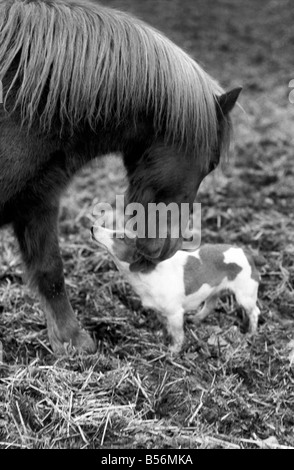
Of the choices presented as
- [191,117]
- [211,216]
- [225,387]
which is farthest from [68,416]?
[211,216]

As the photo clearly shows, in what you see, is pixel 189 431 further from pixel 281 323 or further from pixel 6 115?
pixel 6 115

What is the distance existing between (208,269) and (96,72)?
3.78 feet

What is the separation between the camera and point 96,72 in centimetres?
326

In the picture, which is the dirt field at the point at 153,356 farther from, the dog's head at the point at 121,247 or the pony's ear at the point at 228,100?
the pony's ear at the point at 228,100

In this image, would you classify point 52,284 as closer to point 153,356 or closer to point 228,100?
point 153,356

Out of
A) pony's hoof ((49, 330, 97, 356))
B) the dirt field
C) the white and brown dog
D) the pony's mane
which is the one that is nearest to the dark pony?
the pony's mane

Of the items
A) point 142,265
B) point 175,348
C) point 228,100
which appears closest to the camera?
point 228,100

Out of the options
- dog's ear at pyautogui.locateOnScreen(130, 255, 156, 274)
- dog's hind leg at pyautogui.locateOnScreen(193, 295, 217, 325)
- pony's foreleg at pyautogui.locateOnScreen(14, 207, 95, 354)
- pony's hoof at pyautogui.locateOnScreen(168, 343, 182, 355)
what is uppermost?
dog's ear at pyautogui.locateOnScreen(130, 255, 156, 274)

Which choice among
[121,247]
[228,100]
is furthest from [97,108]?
[121,247]

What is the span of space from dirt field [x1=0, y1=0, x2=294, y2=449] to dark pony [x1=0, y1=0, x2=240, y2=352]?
436 mm

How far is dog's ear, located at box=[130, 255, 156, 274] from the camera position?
11.8 ft

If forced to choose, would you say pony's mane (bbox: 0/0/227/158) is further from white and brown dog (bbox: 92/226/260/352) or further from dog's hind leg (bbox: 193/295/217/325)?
→ dog's hind leg (bbox: 193/295/217/325)

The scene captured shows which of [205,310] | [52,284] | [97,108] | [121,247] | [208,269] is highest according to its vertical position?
[97,108]

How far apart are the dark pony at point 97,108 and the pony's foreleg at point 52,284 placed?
17 centimetres
